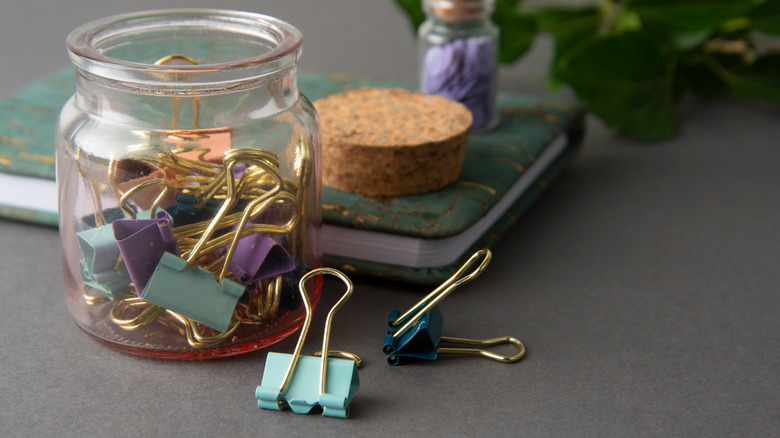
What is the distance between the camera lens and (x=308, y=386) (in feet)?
2.44

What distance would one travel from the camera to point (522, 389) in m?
0.79

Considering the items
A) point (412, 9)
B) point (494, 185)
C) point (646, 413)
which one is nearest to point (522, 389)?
point (646, 413)

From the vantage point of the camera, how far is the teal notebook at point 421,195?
3.15ft

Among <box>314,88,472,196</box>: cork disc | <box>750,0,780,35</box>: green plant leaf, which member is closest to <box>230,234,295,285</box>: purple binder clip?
<box>314,88,472,196</box>: cork disc

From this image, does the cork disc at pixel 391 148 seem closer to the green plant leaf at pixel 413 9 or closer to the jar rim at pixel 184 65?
the jar rim at pixel 184 65

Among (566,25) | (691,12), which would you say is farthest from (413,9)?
(691,12)

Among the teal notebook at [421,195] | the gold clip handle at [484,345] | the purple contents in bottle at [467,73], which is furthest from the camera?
the purple contents in bottle at [467,73]

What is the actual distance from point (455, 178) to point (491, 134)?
0.66 ft

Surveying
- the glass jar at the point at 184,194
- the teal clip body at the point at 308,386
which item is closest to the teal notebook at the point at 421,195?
the glass jar at the point at 184,194

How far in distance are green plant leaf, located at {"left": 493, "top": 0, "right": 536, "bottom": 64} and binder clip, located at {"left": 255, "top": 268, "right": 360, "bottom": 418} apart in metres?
0.87

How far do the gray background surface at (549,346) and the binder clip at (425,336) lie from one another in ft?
0.04

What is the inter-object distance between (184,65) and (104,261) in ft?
0.68

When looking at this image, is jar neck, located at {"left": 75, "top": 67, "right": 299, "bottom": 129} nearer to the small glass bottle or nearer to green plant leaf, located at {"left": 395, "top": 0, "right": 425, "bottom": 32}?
the small glass bottle

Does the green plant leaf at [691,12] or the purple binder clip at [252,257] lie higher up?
the green plant leaf at [691,12]
